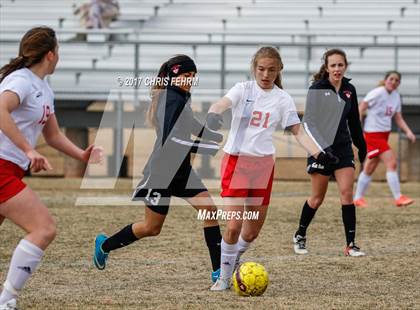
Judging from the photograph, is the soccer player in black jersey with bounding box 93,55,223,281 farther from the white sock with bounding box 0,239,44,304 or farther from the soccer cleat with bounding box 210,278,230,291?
the white sock with bounding box 0,239,44,304

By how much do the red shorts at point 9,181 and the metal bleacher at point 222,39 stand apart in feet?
38.5

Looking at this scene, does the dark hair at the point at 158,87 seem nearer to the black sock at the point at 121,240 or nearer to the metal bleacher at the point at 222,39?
the black sock at the point at 121,240

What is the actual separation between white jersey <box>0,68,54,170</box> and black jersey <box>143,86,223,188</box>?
1219 millimetres

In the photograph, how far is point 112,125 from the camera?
58.0ft

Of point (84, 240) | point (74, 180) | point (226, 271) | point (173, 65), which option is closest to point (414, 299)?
point (226, 271)

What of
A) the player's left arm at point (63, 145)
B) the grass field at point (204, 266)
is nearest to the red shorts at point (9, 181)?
the player's left arm at point (63, 145)

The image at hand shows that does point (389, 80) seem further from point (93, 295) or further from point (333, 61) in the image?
point (93, 295)

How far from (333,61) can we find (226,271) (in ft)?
9.08

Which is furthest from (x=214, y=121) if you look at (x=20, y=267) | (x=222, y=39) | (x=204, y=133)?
(x=222, y=39)

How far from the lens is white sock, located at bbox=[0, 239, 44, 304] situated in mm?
5316

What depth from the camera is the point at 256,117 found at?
22.2ft

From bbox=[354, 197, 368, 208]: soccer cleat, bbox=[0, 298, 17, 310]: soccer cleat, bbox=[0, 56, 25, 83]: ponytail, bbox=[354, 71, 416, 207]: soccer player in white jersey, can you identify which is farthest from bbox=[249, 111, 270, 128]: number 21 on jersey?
bbox=[354, 197, 368, 208]: soccer cleat

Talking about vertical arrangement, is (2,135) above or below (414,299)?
above

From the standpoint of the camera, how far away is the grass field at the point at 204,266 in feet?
20.3
